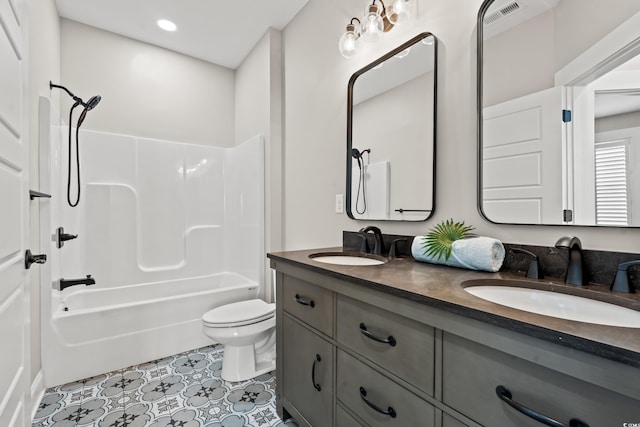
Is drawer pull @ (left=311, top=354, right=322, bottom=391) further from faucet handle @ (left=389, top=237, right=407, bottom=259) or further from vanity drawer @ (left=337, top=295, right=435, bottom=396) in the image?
faucet handle @ (left=389, top=237, right=407, bottom=259)

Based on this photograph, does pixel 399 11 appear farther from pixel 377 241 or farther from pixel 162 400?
pixel 162 400

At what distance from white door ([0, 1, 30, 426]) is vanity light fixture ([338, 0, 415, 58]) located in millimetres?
1398

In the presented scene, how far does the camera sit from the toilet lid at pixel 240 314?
1.90 meters

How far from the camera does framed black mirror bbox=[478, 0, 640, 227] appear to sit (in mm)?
860

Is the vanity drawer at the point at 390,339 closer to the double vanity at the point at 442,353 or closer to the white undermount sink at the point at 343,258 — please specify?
the double vanity at the point at 442,353

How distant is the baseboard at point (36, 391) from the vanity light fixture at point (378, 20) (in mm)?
2589

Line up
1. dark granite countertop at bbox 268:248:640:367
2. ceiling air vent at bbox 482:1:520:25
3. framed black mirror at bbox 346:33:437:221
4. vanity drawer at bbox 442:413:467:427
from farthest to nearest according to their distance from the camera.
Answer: framed black mirror at bbox 346:33:437:221
ceiling air vent at bbox 482:1:520:25
vanity drawer at bbox 442:413:467:427
dark granite countertop at bbox 268:248:640:367

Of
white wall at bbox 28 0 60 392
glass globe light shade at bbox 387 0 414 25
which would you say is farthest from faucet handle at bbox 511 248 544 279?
white wall at bbox 28 0 60 392

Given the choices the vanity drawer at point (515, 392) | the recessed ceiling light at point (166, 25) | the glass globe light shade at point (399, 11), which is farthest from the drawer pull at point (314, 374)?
the recessed ceiling light at point (166, 25)

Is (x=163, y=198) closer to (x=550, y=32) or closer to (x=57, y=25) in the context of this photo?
(x=57, y=25)

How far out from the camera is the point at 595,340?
49cm

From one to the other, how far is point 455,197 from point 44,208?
7.79 feet

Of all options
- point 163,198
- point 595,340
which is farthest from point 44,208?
point 595,340

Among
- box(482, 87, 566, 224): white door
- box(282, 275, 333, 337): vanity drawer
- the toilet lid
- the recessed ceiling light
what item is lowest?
the toilet lid
